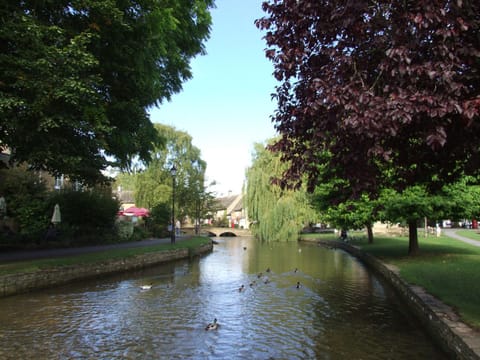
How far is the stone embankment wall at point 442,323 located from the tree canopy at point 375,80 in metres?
2.67

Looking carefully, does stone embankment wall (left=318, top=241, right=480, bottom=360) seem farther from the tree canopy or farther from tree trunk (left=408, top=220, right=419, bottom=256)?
tree trunk (left=408, top=220, right=419, bottom=256)

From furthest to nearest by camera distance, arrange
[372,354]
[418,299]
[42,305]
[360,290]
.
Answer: [360,290] < [42,305] < [418,299] < [372,354]

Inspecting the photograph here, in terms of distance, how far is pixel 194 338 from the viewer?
842cm

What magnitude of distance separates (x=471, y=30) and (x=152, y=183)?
48.3 meters

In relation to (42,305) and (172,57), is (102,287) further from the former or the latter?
(172,57)

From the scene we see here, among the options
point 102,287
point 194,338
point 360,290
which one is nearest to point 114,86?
point 102,287

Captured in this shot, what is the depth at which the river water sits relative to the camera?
765 cm

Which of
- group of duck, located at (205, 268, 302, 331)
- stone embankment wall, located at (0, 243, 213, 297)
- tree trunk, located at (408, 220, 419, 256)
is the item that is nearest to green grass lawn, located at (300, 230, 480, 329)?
tree trunk, located at (408, 220, 419, 256)

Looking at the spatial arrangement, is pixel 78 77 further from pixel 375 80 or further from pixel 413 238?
pixel 413 238

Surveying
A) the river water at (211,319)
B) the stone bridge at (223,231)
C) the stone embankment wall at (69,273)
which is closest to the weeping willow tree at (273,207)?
the stone bridge at (223,231)

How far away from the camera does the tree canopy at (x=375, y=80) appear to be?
4723 mm

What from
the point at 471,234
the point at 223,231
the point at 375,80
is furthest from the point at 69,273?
the point at 223,231

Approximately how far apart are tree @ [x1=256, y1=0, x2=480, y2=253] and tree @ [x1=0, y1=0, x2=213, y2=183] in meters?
7.01

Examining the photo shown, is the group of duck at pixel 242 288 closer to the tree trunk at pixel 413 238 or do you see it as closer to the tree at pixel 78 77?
the tree trunk at pixel 413 238
